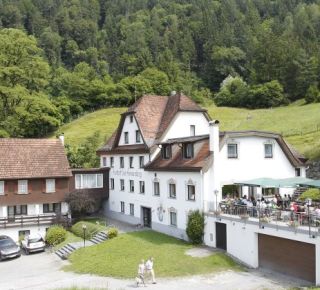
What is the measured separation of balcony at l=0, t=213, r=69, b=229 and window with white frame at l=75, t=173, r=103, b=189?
472 centimetres

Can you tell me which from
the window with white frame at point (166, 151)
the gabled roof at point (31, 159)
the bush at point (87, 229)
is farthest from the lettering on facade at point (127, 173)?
the bush at point (87, 229)

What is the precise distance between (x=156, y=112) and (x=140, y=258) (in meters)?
17.5

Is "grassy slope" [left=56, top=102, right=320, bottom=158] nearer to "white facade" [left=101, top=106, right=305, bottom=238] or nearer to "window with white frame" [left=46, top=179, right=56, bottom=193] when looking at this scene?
"white facade" [left=101, top=106, right=305, bottom=238]

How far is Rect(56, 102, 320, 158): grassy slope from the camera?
6769 centimetres

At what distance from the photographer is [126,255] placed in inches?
1264

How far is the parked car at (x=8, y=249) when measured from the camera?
3538cm

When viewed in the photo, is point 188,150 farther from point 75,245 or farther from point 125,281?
point 125,281

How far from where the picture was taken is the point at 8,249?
118 feet

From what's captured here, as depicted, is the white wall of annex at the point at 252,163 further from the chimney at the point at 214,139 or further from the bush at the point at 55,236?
the bush at the point at 55,236

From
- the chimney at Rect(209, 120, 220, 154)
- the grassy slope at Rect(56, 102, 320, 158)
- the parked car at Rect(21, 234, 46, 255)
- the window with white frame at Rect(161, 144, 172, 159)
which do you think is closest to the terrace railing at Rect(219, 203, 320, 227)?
the chimney at Rect(209, 120, 220, 154)

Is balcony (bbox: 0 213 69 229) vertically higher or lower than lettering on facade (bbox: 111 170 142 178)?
lower

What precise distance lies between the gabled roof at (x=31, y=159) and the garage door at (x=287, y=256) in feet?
76.1

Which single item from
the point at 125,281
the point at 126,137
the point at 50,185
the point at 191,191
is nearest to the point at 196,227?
the point at 191,191

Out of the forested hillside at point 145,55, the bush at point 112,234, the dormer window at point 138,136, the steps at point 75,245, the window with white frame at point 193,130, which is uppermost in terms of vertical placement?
the forested hillside at point 145,55
